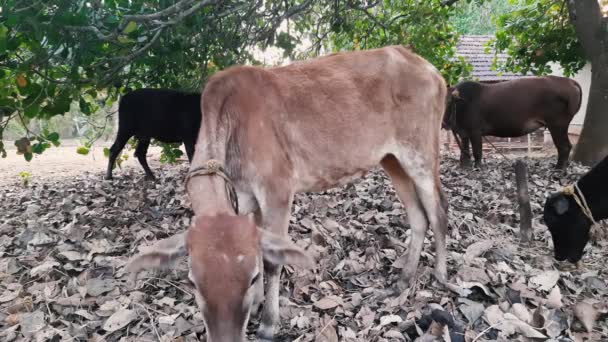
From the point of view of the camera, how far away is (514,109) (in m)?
9.89

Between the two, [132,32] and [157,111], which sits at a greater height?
[132,32]

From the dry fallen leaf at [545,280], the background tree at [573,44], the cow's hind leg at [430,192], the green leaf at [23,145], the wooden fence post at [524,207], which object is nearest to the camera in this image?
the dry fallen leaf at [545,280]

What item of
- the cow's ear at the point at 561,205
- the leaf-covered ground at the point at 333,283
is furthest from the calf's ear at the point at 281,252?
the cow's ear at the point at 561,205

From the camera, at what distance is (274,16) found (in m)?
6.08

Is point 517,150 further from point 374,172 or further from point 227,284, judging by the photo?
point 227,284

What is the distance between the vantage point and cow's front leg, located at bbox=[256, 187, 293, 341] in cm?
309

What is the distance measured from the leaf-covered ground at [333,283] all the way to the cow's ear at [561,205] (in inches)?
17.7

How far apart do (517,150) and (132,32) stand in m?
16.6

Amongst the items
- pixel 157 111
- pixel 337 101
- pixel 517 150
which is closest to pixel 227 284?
pixel 337 101

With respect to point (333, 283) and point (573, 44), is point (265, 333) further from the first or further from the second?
point (573, 44)

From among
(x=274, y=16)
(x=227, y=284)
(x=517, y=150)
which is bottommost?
(x=517, y=150)

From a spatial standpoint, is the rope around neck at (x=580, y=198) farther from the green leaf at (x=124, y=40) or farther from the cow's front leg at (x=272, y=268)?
the green leaf at (x=124, y=40)

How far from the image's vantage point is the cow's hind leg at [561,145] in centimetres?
913

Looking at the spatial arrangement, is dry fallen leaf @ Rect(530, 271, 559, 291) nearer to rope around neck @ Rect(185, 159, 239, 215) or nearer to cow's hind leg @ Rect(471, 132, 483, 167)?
rope around neck @ Rect(185, 159, 239, 215)
